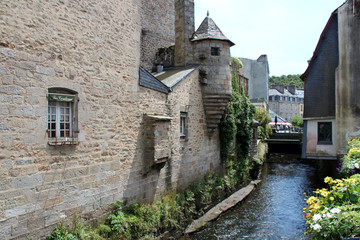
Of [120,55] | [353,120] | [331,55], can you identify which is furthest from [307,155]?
[120,55]

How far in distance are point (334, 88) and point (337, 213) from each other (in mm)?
11790

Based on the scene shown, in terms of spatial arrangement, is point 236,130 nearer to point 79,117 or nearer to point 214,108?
point 214,108

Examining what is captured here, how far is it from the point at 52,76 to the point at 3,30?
1.18m

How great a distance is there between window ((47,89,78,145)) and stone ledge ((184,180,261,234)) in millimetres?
5044

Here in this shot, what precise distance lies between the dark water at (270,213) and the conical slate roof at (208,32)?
684cm

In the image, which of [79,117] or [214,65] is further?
[214,65]

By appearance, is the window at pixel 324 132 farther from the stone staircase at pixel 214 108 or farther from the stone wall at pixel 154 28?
the stone wall at pixel 154 28

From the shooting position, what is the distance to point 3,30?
5.01 m

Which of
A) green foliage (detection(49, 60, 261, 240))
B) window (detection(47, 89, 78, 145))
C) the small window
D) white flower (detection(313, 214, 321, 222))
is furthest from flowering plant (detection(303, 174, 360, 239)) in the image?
the small window

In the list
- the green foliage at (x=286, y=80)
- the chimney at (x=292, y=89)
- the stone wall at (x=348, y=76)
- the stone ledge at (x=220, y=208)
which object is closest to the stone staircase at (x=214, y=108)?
the stone ledge at (x=220, y=208)

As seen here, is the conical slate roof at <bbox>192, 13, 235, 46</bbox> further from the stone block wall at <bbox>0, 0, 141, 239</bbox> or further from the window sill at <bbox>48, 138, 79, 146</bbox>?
the window sill at <bbox>48, 138, 79, 146</bbox>

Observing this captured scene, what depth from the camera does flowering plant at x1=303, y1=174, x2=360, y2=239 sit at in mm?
3494

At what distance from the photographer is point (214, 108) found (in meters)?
11.9

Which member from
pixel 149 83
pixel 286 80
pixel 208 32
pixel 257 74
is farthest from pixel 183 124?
pixel 286 80
